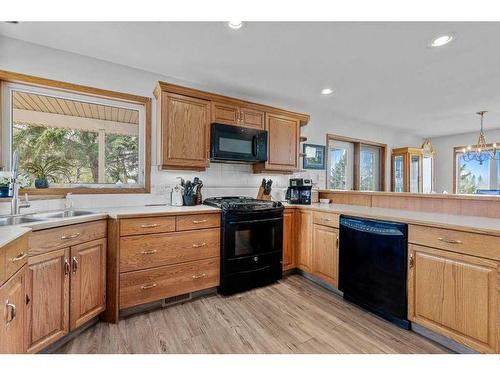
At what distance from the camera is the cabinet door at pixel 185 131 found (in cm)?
247

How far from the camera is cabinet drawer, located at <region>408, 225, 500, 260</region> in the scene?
145 cm

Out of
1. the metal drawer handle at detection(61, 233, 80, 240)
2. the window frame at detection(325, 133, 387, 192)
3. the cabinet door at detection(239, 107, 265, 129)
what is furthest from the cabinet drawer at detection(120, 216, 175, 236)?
the window frame at detection(325, 133, 387, 192)

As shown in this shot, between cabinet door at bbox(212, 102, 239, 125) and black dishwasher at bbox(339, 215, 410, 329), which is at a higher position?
cabinet door at bbox(212, 102, 239, 125)

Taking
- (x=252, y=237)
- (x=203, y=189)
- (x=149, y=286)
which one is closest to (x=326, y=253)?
(x=252, y=237)

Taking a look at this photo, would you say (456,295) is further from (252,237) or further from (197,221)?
(197,221)

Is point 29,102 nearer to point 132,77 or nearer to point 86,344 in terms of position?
point 132,77

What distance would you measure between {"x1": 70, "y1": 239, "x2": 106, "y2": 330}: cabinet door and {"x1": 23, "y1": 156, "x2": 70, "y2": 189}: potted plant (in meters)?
0.87

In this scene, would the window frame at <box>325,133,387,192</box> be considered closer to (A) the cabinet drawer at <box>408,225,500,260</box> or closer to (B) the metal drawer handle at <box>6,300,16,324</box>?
(A) the cabinet drawer at <box>408,225,500,260</box>

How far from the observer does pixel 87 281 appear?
1.80m

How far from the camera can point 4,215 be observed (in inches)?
69.6

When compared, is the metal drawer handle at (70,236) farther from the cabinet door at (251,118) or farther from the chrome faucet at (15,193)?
the cabinet door at (251,118)

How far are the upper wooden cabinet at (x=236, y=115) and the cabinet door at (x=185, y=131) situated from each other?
0.11 m
